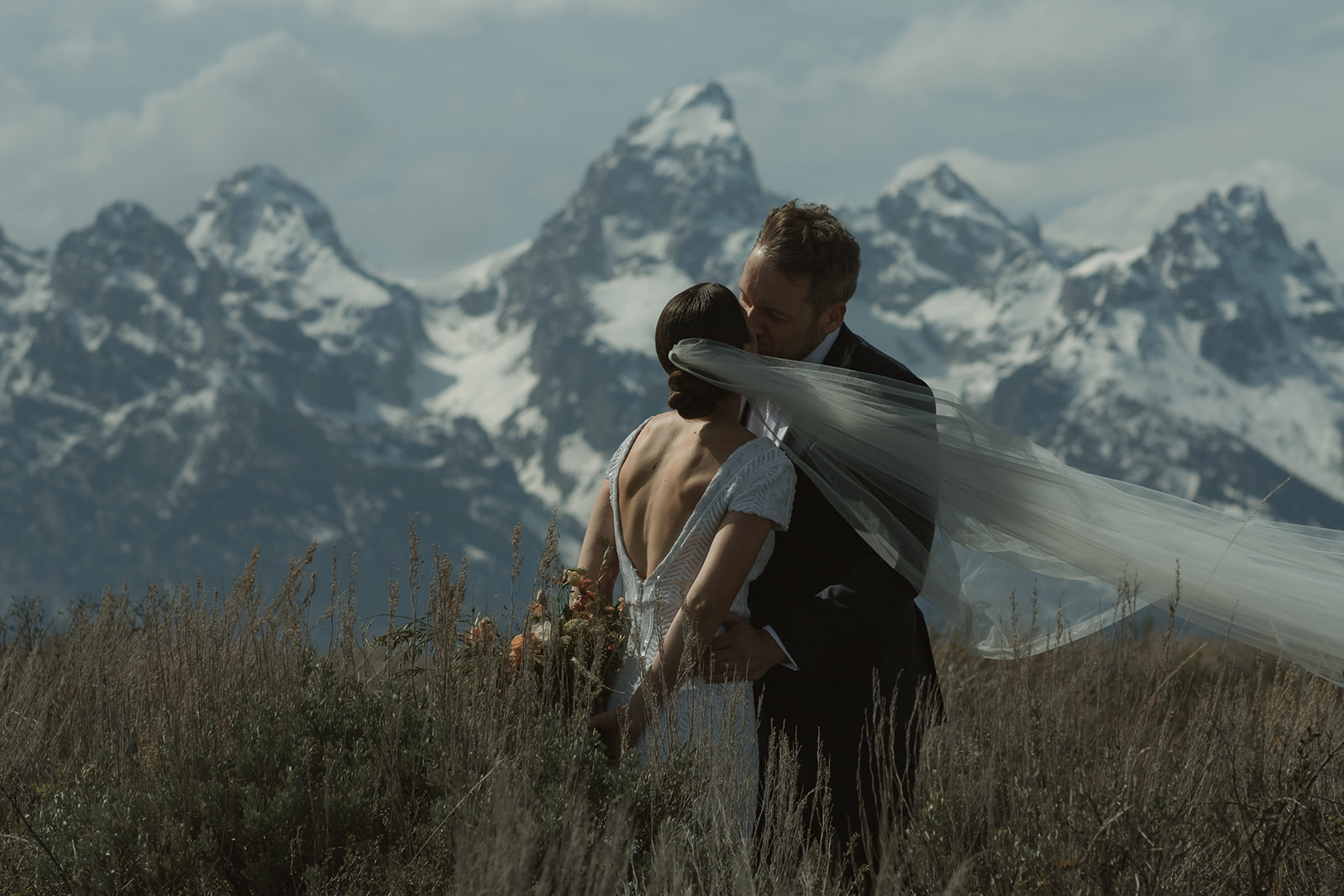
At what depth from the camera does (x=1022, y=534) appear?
387 centimetres

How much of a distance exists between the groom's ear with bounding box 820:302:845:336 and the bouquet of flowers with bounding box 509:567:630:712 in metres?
1.04

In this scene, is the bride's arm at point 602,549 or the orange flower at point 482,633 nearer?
the orange flower at point 482,633

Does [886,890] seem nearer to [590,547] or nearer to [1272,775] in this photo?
[590,547]

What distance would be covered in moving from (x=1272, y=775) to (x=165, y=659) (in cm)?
371

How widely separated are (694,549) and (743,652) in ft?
1.03

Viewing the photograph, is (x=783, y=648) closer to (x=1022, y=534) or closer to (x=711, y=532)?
(x=711, y=532)

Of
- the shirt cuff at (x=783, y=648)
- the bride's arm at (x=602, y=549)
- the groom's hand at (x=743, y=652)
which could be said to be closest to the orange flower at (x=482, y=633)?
the bride's arm at (x=602, y=549)

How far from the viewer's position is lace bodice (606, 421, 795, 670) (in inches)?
126

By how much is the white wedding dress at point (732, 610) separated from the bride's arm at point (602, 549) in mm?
92

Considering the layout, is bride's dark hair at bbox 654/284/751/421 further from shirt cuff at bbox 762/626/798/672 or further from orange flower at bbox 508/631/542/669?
orange flower at bbox 508/631/542/669

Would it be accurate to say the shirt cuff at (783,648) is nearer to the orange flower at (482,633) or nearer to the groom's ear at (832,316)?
the orange flower at (482,633)

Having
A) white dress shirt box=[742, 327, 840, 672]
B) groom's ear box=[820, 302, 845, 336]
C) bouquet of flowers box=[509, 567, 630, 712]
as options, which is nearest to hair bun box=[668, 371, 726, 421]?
white dress shirt box=[742, 327, 840, 672]

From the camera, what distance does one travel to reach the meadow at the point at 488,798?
9.64 feet

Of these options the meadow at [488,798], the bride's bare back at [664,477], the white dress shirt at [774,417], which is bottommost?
the meadow at [488,798]
